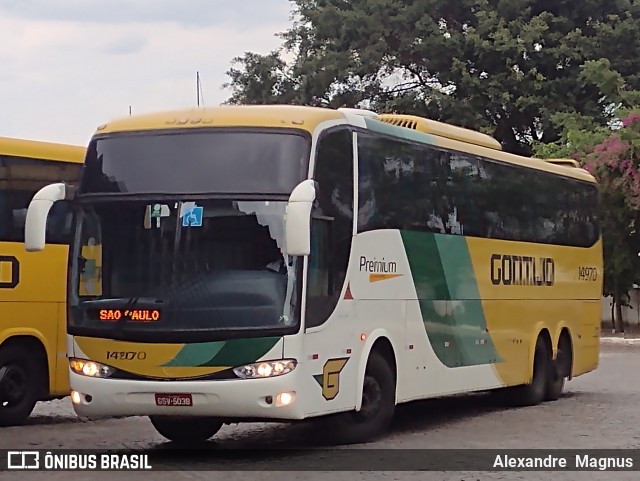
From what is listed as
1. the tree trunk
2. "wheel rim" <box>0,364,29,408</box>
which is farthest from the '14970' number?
the tree trunk

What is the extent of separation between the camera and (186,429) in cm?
1297

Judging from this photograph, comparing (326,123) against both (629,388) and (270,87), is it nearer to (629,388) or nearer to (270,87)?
(629,388)

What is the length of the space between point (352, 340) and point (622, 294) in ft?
86.0

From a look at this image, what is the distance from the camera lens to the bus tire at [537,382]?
1767 centimetres

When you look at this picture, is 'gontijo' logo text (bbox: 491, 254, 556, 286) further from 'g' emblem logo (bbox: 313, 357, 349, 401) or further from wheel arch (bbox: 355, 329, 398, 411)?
'g' emblem logo (bbox: 313, 357, 349, 401)

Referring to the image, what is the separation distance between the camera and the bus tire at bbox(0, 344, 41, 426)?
14.3 m

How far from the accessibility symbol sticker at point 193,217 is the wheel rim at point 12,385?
407 centimetres

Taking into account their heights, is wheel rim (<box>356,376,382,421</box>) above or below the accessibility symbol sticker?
below

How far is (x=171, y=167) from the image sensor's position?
11641 mm

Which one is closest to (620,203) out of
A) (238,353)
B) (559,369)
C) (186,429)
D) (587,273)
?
(587,273)

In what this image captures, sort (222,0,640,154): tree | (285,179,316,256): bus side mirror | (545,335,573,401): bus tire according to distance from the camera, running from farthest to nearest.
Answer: (222,0,640,154): tree < (545,335,573,401): bus tire < (285,179,316,256): bus side mirror

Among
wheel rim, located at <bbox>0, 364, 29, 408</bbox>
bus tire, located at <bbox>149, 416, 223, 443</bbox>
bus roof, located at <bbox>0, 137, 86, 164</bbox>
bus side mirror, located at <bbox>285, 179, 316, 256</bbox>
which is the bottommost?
bus tire, located at <bbox>149, 416, 223, 443</bbox>

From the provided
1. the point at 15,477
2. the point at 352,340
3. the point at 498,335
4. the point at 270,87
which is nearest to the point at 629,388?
the point at 498,335

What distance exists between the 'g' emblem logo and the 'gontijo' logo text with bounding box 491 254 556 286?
479 cm
